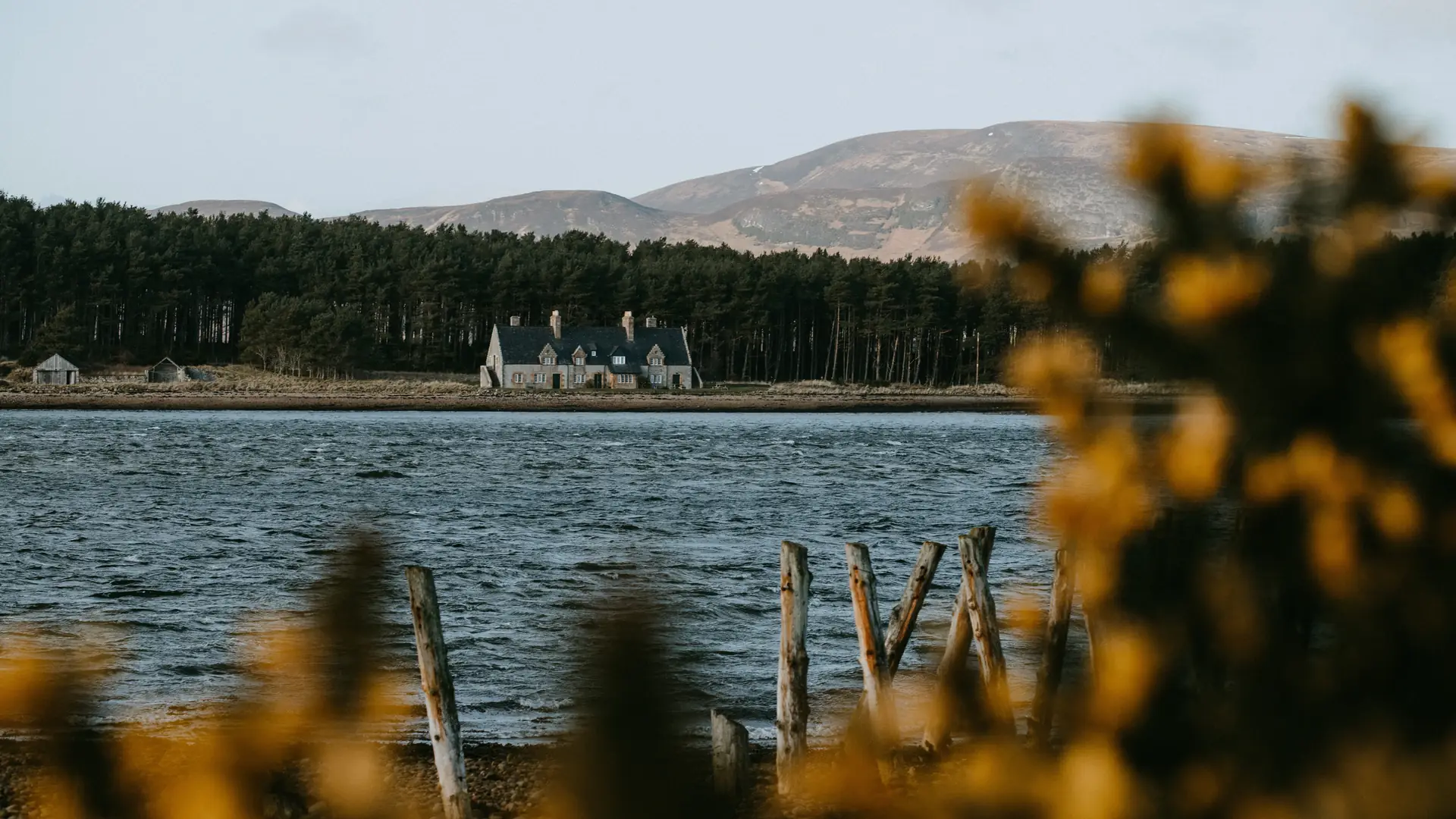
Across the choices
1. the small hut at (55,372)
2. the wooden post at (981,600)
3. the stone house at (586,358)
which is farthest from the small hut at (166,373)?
the wooden post at (981,600)

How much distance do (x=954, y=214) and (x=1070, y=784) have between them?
2.36 ft

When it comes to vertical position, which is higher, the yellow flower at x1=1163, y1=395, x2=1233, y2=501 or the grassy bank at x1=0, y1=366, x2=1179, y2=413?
the yellow flower at x1=1163, y1=395, x2=1233, y2=501

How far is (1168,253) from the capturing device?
1884 mm

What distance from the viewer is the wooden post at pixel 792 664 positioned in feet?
33.6

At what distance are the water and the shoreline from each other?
30789mm

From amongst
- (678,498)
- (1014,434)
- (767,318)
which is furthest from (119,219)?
(678,498)

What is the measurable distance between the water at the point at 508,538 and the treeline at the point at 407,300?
51976 mm

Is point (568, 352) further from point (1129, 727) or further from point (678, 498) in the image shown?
point (1129, 727)

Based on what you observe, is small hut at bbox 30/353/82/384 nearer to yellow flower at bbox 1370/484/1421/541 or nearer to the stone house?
the stone house

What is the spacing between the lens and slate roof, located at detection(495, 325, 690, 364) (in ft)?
428

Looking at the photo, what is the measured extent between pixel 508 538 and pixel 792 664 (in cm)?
2348

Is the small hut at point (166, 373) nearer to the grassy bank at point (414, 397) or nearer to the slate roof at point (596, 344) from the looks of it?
the grassy bank at point (414, 397)

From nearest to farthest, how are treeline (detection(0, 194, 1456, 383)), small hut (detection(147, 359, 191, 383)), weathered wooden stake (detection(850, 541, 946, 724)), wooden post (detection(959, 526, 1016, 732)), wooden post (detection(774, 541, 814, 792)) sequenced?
wooden post (detection(774, 541, 814, 792))
wooden post (detection(959, 526, 1016, 732))
weathered wooden stake (detection(850, 541, 946, 724))
small hut (detection(147, 359, 191, 383))
treeline (detection(0, 194, 1456, 383))

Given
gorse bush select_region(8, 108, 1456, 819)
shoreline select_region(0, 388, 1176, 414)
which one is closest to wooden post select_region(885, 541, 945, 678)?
gorse bush select_region(8, 108, 1456, 819)
